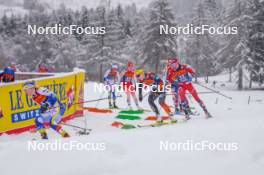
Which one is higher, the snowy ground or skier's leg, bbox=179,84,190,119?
skier's leg, bbox=179,84,190,119

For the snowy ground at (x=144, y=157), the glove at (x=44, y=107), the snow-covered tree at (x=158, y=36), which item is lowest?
the snowy ground at (x=144, y=157)

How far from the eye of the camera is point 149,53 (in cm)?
3897

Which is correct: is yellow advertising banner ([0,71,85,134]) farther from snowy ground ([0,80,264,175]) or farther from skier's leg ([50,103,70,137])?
snowy ground ([0,80,264,175])

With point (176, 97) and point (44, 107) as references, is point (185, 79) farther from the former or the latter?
point (44, 107)

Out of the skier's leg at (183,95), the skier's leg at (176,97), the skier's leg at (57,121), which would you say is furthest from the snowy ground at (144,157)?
the skier's leg at (176,97)

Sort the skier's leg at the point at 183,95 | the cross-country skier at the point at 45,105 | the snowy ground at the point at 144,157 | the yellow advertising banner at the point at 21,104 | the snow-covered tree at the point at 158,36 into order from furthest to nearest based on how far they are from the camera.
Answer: the snow-covered tree at the point at 158,36 → the skier's leg at the point at 183,95 → the yellow advertising banner at the point at 21,104 → the cross-country skier at the point at 45,105 → the snowy ground at the point at 144,157

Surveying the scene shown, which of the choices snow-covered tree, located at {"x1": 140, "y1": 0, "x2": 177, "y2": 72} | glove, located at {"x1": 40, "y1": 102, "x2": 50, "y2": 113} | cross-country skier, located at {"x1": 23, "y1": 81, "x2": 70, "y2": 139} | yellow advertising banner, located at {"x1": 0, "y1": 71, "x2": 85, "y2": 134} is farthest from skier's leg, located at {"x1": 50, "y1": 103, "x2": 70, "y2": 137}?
snow-covered tree, located at {"x1": 140, "y1": 0, "x2": 177, "y2": 72}

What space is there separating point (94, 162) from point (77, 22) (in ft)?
253

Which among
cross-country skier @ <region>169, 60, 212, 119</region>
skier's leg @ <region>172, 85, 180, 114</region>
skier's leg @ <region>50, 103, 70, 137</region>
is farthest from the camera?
skier's leg @ <region>172, 85, 180, 114</region>

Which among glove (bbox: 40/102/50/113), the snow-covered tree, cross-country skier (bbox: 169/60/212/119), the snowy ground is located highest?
the snow-covered tree

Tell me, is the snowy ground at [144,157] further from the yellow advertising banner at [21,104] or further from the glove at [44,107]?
the yellow advertising banner at [21,104]

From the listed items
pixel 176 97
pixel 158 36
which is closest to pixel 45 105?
pixel 176 97

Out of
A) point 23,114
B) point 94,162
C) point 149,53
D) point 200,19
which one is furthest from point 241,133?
point 200,19

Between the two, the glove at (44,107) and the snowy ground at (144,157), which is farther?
the glove at (44,107)
